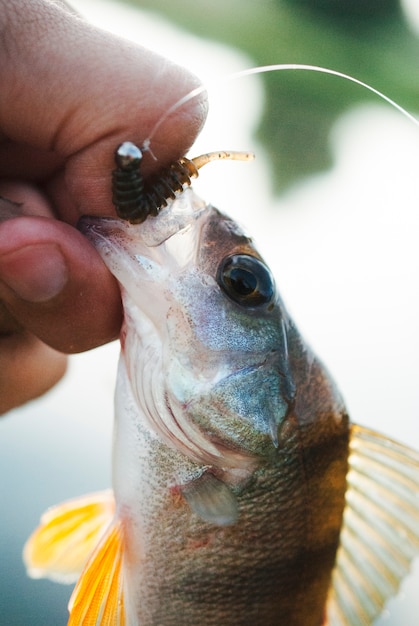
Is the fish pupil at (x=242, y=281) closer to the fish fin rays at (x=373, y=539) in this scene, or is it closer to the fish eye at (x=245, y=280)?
the fish eye at (x=245, y=280)

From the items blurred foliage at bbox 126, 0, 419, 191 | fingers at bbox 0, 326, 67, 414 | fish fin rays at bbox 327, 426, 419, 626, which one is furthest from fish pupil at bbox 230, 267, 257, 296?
blurred foliage at bbox 126, 0, 419, 191

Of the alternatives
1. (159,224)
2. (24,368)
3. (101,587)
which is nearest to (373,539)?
(101,587)

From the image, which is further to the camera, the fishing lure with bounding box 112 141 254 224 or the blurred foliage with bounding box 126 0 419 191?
the blurred foliage with bounding box 126 0 419 191

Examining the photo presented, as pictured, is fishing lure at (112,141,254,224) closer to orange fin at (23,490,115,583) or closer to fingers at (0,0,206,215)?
fingers at (0,0,206,215)

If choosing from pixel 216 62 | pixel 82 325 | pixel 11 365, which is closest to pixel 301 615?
pixel 82 325

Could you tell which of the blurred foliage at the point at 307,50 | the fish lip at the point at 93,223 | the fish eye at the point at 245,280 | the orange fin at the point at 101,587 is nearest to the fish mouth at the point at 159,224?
the fish lip at the point at 93,223
